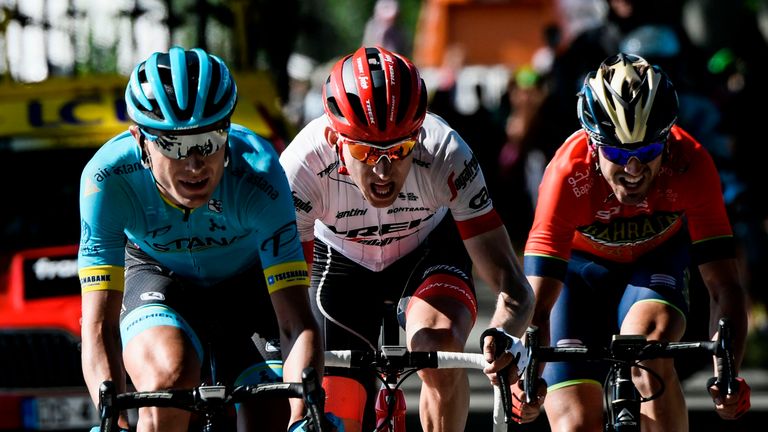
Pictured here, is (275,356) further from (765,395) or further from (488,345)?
(765,395)

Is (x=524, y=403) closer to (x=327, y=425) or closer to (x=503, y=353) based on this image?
(x=503, y=353)

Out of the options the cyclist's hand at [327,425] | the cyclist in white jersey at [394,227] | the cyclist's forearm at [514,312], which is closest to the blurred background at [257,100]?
the cyclist in white jersey at [394,227]

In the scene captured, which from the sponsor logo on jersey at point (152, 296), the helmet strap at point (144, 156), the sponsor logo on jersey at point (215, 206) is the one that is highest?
the helmet strap at point (144, 156)

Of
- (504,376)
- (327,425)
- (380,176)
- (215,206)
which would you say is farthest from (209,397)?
(380,176)

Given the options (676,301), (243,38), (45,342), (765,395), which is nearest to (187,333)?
(676,301)

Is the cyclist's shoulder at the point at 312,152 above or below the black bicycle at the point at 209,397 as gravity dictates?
above

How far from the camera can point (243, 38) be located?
37.0 feet

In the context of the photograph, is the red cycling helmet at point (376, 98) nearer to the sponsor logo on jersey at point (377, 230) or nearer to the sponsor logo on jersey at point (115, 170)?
the sponsor logo on jersey at point (377, 230)

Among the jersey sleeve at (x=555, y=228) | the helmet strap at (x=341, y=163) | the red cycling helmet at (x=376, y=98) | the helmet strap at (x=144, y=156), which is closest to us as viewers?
the helmet strap at (x=144, y=156)

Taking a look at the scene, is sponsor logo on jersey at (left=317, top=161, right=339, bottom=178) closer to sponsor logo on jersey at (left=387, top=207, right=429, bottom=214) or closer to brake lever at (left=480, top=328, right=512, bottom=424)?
sponsor logo on jersey at (left=387, top=207, right=429, bottom=214)

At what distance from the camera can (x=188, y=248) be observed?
6.02 meters

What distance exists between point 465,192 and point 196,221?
1.14 metres

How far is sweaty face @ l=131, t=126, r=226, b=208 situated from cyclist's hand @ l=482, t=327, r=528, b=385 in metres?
1.12

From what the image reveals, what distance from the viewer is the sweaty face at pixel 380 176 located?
6.07 meters
